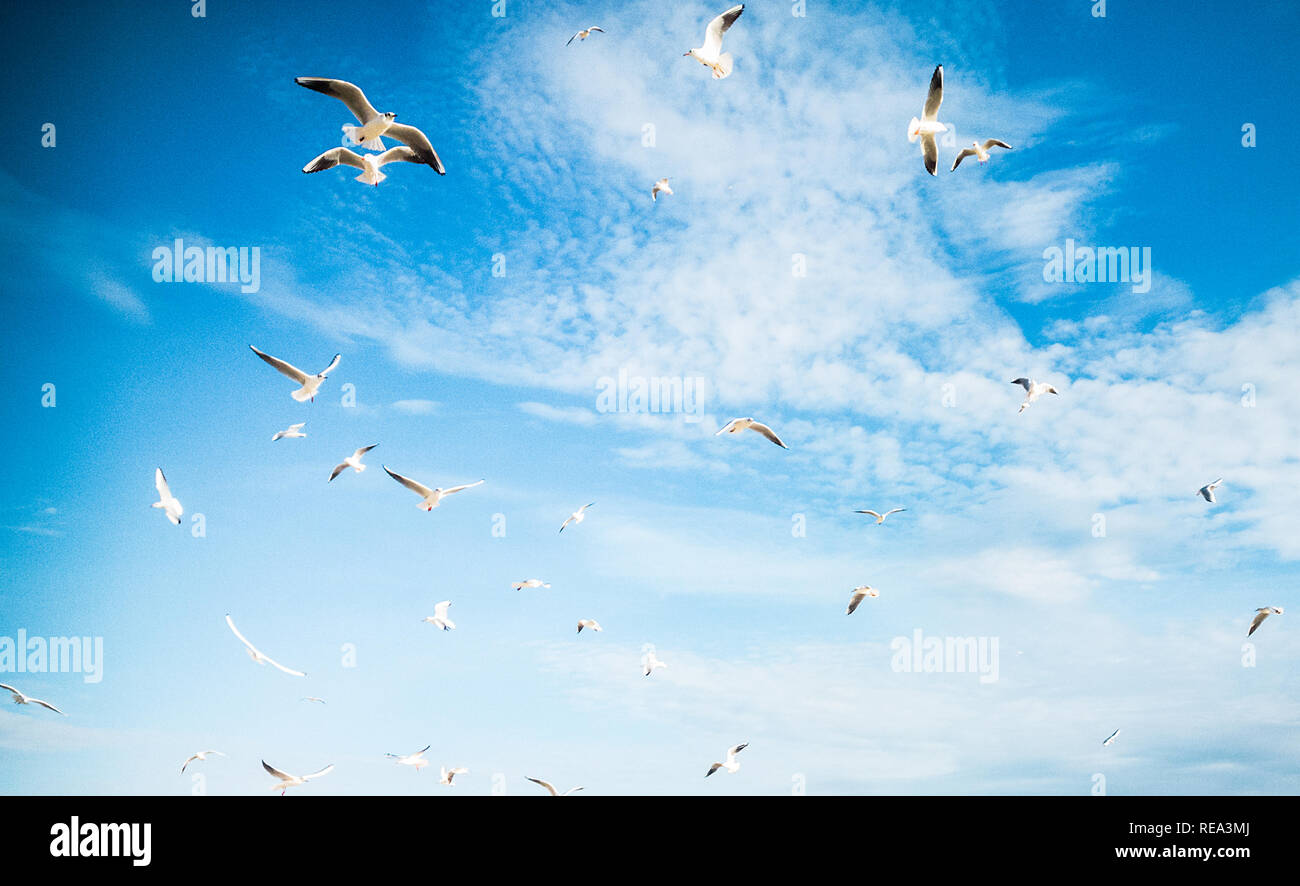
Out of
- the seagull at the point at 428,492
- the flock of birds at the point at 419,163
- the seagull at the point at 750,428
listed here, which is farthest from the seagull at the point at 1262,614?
the seagull at the point at 428,492

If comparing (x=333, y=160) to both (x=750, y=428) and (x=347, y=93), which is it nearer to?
(x=347, y=93)

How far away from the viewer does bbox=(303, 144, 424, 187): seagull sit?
1316 centimetres

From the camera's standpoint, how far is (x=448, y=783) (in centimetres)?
1955

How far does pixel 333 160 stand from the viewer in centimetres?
1359

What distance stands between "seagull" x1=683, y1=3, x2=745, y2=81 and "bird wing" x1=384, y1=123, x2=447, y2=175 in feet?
19.8

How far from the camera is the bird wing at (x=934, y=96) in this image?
14.2m

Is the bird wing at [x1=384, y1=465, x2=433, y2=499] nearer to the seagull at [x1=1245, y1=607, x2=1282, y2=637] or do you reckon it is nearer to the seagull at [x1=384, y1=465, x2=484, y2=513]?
the seagull at [x1=384, y1=465, x2=484, y2=513]

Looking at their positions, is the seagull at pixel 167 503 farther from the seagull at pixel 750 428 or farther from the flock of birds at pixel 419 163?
the seagull at pixel 750 428

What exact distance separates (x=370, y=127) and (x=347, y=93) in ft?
1.94
